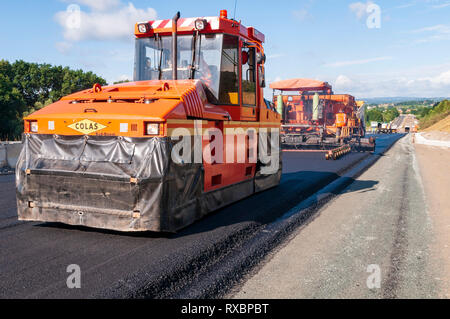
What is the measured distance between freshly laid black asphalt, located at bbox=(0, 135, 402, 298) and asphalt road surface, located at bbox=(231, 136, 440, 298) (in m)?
0.66

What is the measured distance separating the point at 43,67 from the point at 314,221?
46288mm

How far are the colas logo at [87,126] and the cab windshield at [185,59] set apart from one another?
6.52ft

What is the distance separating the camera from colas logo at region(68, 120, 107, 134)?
16.6 ft

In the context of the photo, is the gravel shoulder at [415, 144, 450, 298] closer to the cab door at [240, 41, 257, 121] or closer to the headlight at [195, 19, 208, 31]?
the cab door at [240, 41, 257, 121]

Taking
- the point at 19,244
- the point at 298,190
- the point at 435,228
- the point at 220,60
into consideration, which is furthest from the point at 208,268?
the point at 298,190

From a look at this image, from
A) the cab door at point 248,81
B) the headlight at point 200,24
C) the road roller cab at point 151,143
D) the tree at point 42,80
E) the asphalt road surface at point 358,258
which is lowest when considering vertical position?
the asphalt road surface at point 358,258

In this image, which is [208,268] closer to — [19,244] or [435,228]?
[19,244]

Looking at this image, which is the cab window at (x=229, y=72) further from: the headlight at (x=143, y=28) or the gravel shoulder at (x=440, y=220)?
the gravel shoulder at (x=440, y=220)

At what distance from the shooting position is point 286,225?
6.18 metres

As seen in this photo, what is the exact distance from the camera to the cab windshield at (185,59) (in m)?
6.45

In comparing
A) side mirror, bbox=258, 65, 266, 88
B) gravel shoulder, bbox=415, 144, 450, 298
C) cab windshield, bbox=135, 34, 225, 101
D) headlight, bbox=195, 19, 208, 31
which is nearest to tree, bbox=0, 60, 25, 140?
cab windshield, bbox=135, 34, 225, 101

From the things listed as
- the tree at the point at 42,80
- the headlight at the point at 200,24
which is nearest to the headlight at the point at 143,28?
the headlight at the point at 200,24

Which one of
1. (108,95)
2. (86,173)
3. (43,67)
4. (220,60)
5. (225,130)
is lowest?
(86,173)

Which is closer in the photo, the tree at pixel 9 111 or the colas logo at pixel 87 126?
the colas logo at pixel 87 126
